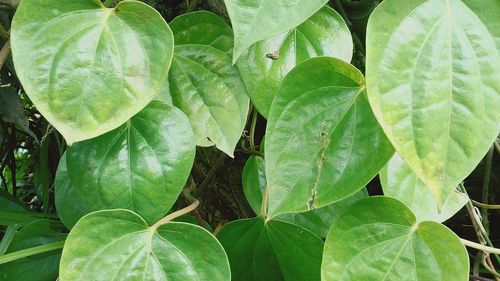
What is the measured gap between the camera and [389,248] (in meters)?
0.51

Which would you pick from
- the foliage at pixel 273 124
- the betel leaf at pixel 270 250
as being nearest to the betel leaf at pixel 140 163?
the foliage at pixel 273 124

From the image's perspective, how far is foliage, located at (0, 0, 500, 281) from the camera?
0.41 m

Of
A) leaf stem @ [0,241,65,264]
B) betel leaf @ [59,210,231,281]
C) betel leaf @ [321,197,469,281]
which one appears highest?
betel leaf @ [321,197,469,281]

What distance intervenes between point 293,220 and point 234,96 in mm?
154

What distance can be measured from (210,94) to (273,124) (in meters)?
0.11

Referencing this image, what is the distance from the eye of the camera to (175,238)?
1.67 ft

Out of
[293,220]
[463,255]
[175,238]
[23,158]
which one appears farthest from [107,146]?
[23,158]

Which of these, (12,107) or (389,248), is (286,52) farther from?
(12,107)

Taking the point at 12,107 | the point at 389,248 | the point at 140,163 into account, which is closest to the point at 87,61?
the point at 140,163

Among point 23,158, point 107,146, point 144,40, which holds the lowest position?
point 23,158

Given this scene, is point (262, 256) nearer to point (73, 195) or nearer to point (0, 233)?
point (73, 195)

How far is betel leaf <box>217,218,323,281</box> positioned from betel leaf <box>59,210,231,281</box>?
91 millimetres

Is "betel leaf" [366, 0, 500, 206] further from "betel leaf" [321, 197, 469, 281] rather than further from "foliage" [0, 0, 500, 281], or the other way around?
"betel leaf" [321, 197, 469, 281]

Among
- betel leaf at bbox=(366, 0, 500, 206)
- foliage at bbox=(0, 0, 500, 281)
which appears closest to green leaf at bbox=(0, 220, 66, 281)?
foliage at bbox=(0, 0, 500, 281)
